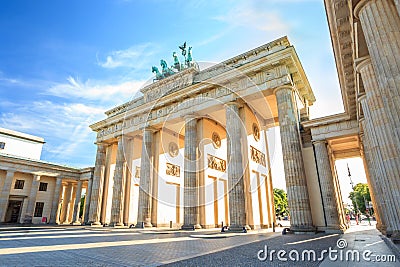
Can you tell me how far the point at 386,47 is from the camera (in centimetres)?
657

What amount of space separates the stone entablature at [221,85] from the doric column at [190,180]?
174 cm

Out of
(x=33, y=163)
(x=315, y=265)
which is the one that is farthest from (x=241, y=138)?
(x=33, y=163)

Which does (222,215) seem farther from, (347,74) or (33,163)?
(33,163)

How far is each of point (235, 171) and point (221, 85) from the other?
732cm

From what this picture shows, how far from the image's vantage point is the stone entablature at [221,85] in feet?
56.5

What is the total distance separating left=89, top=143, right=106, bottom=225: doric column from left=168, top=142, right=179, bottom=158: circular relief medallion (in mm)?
8527

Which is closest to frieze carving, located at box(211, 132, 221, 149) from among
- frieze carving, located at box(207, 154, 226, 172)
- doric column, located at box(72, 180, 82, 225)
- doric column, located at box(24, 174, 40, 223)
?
frieze carving, located at box(207, 154, 226, 172)

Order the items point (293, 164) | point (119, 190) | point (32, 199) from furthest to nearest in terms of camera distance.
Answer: point (32, 199)
point (119, 190)
point (293, 164)

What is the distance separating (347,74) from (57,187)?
37807 millimetres

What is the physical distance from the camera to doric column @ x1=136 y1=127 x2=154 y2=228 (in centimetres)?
2172

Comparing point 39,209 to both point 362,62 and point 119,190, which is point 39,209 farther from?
point 362,62

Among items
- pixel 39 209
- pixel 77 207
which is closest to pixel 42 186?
pixel 39 209

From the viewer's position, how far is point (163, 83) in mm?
24719

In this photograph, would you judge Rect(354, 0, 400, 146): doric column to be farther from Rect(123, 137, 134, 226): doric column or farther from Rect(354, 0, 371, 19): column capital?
Rect(123, 137, 134, 226): doric column
